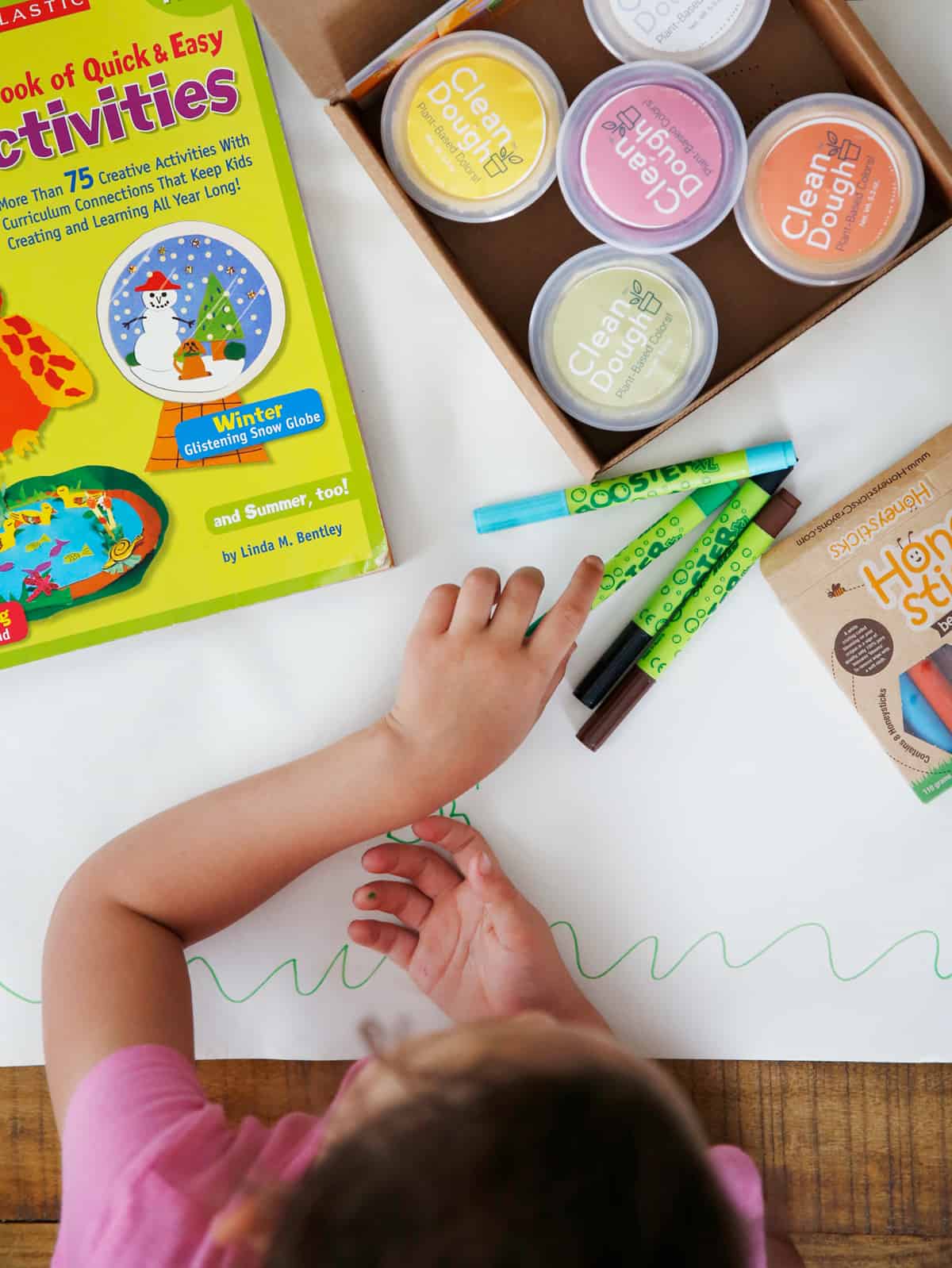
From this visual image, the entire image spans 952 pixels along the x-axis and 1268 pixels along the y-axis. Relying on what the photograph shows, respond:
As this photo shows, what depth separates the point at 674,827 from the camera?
642mm

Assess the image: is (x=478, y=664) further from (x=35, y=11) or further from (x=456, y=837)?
(x=35, y=11)

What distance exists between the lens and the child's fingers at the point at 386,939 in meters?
0.64

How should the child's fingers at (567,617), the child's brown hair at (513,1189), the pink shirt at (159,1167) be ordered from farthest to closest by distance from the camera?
the child's fingers at (567,617) → the pink shirt at (159,1167) → the child's brown hair at (513,1189)

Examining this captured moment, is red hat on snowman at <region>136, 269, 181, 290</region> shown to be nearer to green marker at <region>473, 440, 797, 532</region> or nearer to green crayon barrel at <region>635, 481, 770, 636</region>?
green marker at <region>473, 440, 797, 532</region>

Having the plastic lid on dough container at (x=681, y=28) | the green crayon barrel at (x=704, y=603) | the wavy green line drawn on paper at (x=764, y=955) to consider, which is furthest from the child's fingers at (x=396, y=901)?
the plastic lid on dough container at (x=681, y=28)

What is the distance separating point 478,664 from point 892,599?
27 centimetres

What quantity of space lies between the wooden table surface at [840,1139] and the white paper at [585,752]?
0.7 inches

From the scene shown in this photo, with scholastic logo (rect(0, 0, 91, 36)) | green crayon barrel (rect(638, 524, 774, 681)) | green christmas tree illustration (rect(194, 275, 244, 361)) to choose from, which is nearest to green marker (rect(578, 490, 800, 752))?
green crayon barrel (rect(638, 524, 774, 681))

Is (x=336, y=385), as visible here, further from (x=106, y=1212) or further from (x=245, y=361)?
(x=106, y=1212)

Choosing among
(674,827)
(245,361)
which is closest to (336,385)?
(245,361)

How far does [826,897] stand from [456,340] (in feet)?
1.43

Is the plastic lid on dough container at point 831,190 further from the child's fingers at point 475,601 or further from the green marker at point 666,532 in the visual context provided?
the child's fingers at point 475,601

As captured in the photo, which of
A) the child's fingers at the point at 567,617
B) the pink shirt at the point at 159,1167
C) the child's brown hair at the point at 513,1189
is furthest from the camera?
the child's fingers at the point at 567,617

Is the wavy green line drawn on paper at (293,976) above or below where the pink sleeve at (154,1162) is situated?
above
